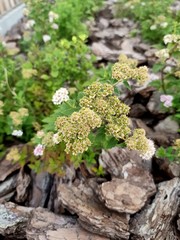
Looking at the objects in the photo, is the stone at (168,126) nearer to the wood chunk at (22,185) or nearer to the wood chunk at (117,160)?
the wood chunk at (117,160)

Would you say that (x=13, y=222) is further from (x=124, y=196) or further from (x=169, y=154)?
(x=169, y=154)

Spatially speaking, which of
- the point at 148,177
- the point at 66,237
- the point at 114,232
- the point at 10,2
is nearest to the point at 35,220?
the point at 66,237

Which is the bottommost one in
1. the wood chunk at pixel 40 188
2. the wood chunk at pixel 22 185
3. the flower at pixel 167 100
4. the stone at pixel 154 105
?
the wood chunk at pixel 40 188

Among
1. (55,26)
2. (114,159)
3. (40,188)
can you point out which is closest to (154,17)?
(55,26)

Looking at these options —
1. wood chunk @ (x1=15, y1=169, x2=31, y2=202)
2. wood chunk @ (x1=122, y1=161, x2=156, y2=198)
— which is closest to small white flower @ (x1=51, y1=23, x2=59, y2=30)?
wood chunk @ (x1=15, y1=169, x2=31, y2=202)

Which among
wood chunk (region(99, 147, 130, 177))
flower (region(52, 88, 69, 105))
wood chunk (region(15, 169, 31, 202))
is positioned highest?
flower (region(52, 88, 69, 105))

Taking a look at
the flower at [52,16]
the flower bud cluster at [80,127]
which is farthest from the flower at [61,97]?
the flower at [52,16]

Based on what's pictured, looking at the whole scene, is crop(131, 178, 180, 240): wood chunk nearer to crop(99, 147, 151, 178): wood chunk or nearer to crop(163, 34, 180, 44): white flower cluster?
crop(99, 147, 151, 178): wood chunk
